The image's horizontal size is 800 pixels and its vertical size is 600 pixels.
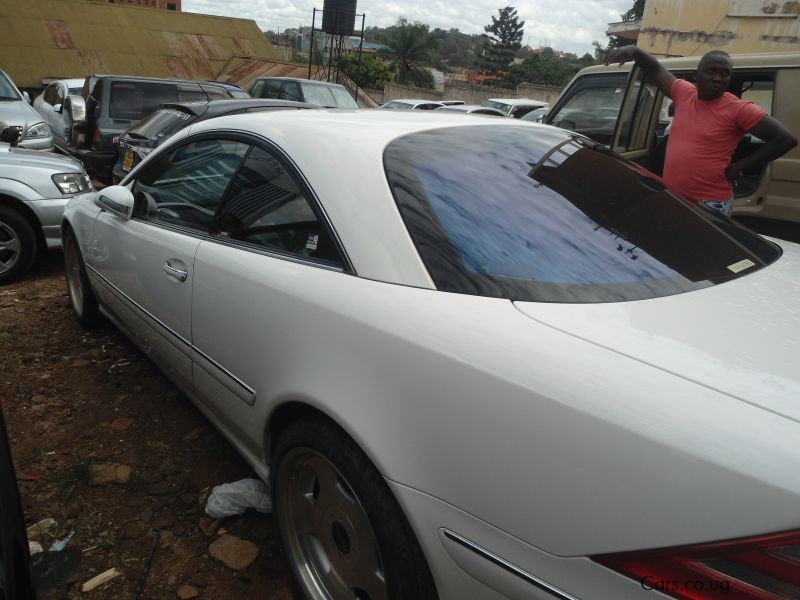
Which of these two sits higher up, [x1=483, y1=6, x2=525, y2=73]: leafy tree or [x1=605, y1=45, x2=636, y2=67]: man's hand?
[x1=483, y1=6, x2=525, y2=73]: leafy tree

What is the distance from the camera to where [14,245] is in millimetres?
4664

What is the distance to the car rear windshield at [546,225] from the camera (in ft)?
4.85

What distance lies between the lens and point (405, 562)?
136cm

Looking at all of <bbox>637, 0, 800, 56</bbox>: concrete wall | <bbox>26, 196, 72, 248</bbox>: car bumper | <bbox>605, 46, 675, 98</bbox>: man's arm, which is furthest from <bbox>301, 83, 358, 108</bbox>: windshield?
<bbox>637, 0, 800, 56</bbox>: concrete wall

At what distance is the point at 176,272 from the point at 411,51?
55.2 metres

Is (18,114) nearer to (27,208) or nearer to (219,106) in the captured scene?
(219,106)

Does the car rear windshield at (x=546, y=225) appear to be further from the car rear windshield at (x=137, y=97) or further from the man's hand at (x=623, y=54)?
the car rear windshield at (x=137, y=97)

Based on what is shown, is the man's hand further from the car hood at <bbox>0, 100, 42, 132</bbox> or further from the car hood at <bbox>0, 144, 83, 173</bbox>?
the car hood at <bbox>0, 100, 42, 132</bbox>

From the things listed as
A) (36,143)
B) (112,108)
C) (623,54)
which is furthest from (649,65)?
(36,143)

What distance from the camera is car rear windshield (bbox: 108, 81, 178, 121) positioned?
7.79m

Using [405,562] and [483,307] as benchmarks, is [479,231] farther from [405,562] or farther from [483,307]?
[405,562]

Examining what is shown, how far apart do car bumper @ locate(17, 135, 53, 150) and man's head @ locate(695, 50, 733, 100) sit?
773 centimetres

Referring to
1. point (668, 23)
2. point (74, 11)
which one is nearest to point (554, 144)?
point (668, 23)

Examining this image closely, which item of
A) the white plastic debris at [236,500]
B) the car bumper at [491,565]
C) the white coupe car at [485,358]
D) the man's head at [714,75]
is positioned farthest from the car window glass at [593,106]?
the car bumper at [491,565]
